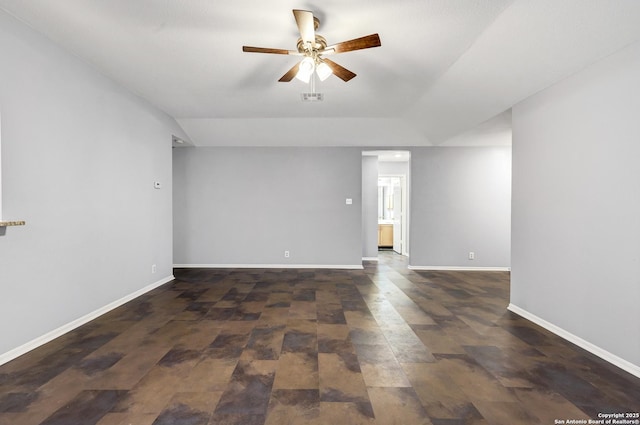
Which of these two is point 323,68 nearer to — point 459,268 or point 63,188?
point 63,188

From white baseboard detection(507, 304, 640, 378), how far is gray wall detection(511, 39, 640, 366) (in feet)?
0.12

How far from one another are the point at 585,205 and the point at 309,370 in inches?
111

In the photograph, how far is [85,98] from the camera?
293cm

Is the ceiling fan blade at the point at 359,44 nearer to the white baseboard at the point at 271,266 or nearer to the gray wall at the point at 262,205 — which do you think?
the gray wall at the point at 262,205

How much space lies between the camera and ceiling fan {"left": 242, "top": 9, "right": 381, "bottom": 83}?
2.02 metres

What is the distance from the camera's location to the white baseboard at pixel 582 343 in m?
2.08

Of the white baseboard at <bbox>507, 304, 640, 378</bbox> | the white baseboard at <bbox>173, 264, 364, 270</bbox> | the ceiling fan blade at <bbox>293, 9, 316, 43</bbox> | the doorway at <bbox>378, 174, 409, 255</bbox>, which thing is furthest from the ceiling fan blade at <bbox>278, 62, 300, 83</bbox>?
the doorway at <bbox>378, 174, 409, 255</bbox>

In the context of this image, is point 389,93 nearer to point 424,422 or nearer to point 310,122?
point 310,122

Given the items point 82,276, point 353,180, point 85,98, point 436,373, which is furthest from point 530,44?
point 82,276

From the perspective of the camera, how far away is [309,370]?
2055mm

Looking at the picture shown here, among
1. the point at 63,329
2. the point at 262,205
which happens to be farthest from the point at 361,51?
the point at 63,329

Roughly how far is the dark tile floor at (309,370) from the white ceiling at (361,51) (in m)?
2.60

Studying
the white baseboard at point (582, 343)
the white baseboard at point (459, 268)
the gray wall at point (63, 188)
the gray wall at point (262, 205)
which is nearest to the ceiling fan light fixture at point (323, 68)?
the gray wall at point (63, 188)

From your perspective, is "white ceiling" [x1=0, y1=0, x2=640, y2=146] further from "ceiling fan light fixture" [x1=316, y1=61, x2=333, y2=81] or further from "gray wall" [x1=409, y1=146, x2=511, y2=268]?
"gray wall" [x1=409, y1=146, x2=511, y2=268]
